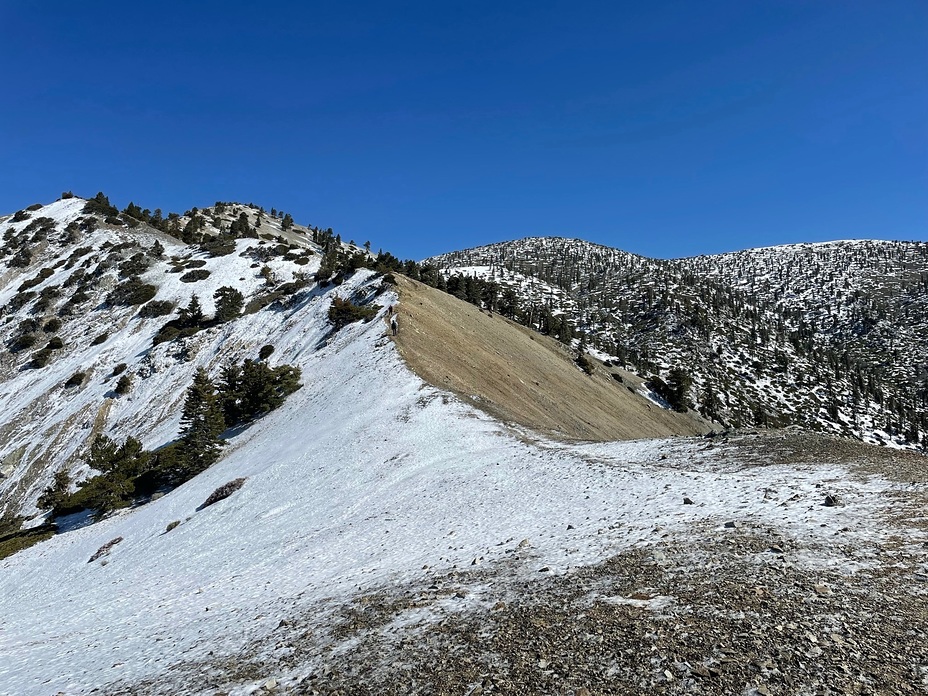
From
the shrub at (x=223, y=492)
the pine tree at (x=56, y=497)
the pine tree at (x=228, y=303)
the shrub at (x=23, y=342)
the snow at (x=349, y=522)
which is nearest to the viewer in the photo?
the snow at (x=349, y=522)

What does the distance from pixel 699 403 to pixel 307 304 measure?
89.8m

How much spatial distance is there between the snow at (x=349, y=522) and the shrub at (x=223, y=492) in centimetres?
80

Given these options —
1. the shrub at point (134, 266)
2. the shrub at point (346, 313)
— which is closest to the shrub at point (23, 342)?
the shrub at point (134, 266)

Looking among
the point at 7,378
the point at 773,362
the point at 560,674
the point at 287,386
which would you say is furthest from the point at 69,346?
the point at 773,362

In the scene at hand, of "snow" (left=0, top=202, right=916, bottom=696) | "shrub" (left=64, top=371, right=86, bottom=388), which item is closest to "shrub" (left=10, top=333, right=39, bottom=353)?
"shrub" (left=64, top=371, right=86, bottom=388)

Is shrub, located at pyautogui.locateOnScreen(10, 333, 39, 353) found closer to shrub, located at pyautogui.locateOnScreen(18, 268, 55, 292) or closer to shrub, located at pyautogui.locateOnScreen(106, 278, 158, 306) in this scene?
shrub, located at pyautogui.locateOnScreen(106, 278, 158, 306)

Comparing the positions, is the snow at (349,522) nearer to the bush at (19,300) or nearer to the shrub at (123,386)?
the shrub at (123,386)

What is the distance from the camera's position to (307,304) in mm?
57906

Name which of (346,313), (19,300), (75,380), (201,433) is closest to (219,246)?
(19,300)

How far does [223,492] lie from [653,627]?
82.4 feet

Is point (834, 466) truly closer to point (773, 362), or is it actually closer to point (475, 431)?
point (475, 431)

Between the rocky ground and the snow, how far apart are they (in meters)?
0.65

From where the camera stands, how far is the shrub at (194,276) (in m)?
70.6

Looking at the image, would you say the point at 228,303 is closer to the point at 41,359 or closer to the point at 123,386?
the point at 123,386
